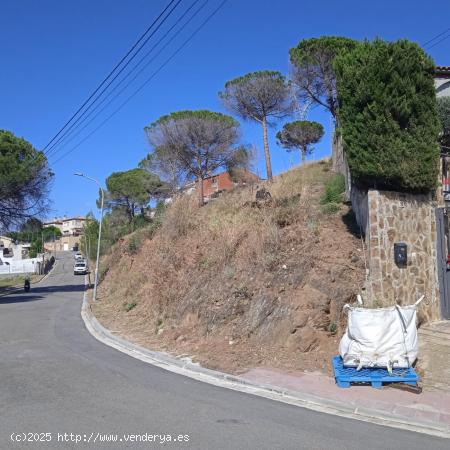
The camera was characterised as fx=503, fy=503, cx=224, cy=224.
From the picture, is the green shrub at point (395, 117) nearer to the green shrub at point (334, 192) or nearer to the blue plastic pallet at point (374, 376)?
the blue plastic pallet at point (374, 376)

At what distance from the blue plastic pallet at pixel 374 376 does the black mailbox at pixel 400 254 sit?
9.37ft

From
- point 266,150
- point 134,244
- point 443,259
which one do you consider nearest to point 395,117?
point 443,259

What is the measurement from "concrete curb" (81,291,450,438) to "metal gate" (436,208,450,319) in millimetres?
4858

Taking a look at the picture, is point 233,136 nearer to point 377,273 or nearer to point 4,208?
point 4,208

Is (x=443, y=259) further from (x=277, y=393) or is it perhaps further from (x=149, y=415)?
(x=149, y=415)

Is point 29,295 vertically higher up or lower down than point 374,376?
higher up

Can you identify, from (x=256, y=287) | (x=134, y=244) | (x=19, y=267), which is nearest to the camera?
(x=256, y=287)

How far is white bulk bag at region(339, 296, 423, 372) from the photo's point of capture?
24.7ft

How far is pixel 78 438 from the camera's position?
5.09 metres

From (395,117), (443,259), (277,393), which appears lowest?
(277,393)

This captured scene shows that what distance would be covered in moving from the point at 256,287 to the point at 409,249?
130 inches

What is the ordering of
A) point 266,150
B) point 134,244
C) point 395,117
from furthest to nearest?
1. point 266,150
2. point 134,244
3. point 395,117

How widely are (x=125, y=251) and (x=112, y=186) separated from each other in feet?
59.6

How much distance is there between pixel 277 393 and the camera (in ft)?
23.9
